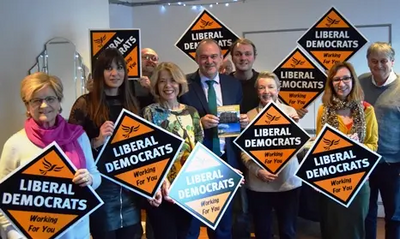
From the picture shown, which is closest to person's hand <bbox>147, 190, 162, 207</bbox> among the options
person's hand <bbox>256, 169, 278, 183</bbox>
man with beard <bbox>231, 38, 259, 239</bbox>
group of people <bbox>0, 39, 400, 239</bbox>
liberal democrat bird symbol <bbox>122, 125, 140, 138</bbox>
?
group of people <bbox>0, 39, 400, 239</bbox>

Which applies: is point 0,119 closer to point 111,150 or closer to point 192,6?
point 111,150

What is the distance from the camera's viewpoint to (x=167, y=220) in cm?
222

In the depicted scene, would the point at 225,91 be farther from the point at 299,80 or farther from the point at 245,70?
the point at 299,80

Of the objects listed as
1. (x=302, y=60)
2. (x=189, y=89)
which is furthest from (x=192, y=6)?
(x=189, y=89)

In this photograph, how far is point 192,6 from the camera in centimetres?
605

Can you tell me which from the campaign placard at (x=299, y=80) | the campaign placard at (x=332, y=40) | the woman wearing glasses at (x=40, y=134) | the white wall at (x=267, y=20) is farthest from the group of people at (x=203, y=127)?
the white wall at (x=267, y=20)

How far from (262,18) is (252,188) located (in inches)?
141

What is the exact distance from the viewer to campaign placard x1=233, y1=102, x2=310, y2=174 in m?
2.47

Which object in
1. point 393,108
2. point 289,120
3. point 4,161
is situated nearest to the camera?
point 4,161

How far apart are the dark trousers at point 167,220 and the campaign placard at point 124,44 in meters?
0.96

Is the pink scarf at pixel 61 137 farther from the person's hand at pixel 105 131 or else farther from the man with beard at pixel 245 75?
the man with beard at pixel 245 75

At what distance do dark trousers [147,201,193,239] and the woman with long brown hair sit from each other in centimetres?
10

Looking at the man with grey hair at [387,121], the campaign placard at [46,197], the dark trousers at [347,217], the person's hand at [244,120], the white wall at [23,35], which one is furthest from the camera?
the white wall at [23,35]

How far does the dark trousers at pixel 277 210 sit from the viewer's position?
2559 mm
